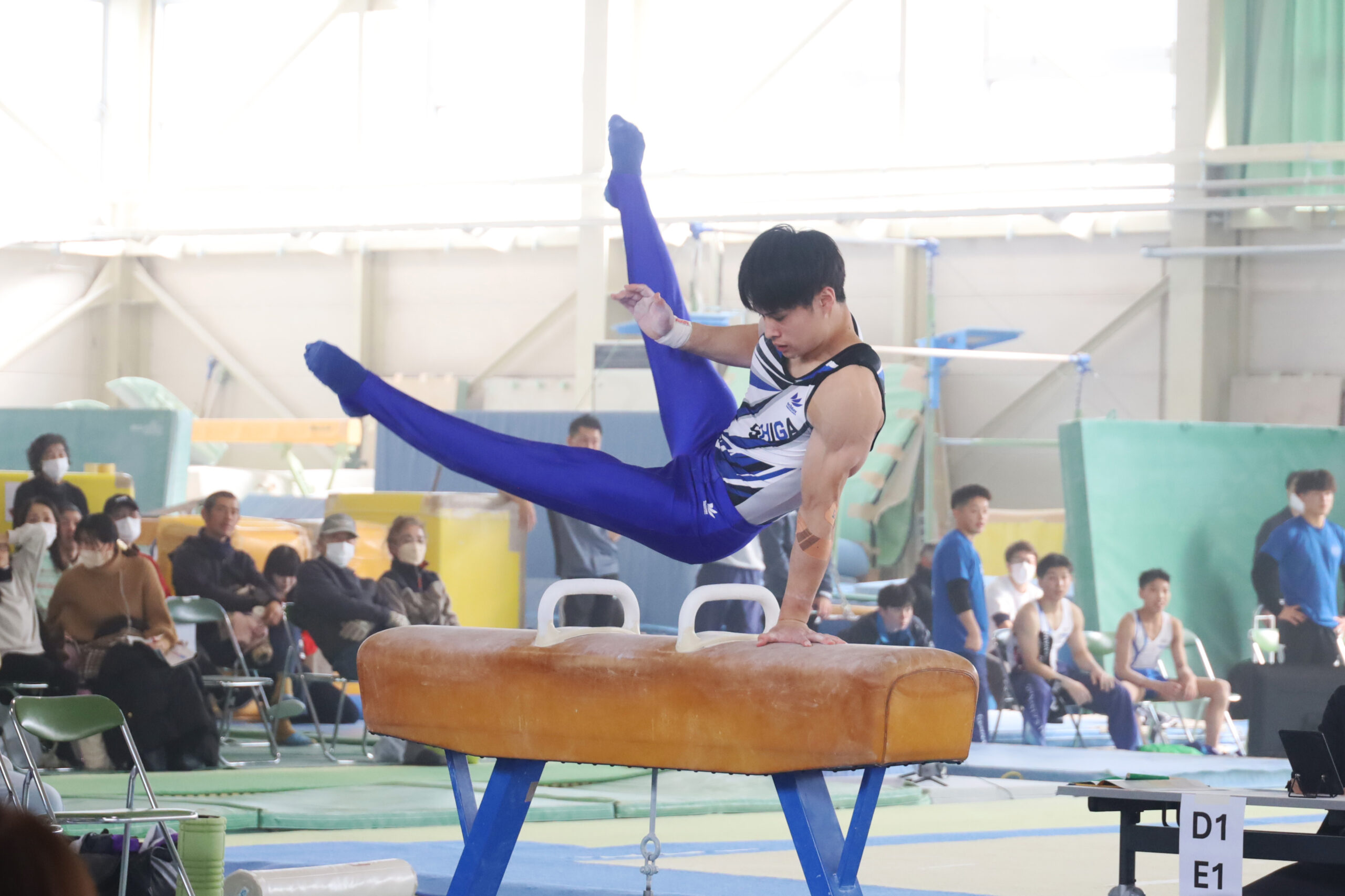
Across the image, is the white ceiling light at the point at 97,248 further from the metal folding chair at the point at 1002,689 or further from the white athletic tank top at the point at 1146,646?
the white athletic tank top at the point at 1146,646

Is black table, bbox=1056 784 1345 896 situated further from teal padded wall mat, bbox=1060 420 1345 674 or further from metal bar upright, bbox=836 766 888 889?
teal padded wall mat, bbox=1060 420 1345 674

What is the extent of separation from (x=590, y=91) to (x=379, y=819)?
1067 cm

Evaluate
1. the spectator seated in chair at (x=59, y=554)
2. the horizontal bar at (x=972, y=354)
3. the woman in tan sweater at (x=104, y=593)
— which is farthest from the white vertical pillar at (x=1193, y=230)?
the woman in tan sweater at (x=104, y=593)

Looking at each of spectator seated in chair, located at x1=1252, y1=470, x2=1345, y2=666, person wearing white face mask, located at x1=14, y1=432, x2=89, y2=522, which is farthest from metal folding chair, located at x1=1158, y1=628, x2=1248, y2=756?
person wearing white face mask, located at x1=14, y1=432, x2=89, y2=522

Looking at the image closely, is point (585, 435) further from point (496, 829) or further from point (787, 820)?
point (787, 820)

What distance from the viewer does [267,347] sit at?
1773 cm

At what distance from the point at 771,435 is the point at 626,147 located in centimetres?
76

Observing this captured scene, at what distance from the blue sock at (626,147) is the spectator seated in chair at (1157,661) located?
5.88 meters

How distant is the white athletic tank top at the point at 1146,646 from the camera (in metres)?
8.66

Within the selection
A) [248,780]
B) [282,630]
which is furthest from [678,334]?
[282,630]

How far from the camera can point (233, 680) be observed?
727cm

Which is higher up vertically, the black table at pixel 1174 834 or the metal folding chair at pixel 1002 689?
the black table at pixel 1174 834

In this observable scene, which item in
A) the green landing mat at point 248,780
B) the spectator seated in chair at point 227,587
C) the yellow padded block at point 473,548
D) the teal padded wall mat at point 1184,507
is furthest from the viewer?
the teal padded wall mat at point 1184,507

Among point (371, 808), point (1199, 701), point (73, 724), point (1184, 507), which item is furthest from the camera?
point (1184, 507)
